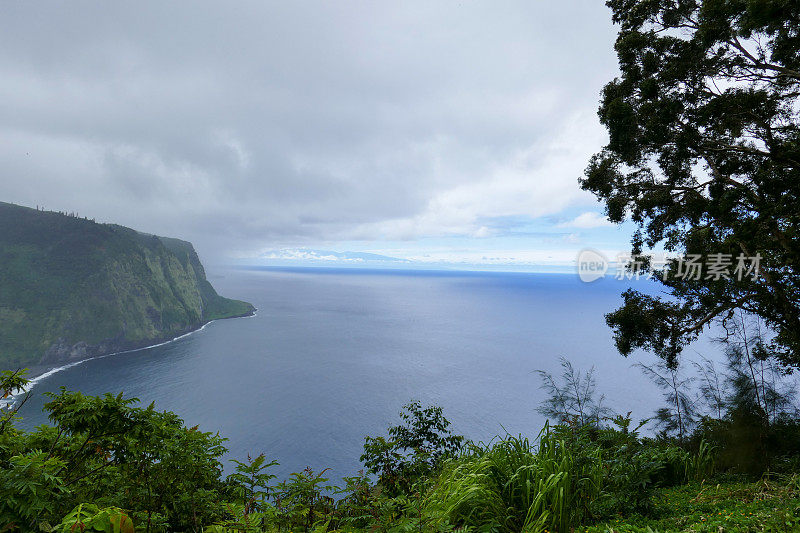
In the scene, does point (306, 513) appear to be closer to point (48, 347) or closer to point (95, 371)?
point (95, 371)

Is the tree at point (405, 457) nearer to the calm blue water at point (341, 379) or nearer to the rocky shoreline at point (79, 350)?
the calm blue water at point (341, 379)

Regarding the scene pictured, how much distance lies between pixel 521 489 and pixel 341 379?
91.2m

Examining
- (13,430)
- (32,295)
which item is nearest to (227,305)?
(32,295)

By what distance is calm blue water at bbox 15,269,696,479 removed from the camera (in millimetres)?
64375

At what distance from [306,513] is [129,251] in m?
193

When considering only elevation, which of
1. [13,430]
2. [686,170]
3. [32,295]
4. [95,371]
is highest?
[686,170]

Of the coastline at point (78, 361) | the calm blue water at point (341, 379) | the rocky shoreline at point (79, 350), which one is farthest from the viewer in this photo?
the rocky shoreline at point (79, 350)

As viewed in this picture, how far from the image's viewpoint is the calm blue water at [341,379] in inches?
2534

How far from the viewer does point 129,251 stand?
5994 inches

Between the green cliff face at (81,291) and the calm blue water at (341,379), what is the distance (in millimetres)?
13990

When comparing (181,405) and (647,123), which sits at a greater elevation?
(647,123)

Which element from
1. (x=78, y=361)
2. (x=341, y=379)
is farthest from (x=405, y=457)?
(x=78, y=361)

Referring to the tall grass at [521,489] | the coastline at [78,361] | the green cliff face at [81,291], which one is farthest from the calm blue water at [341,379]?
the tall grass at [521,489]

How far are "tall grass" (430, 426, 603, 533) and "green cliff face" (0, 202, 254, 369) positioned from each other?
148958 mm
